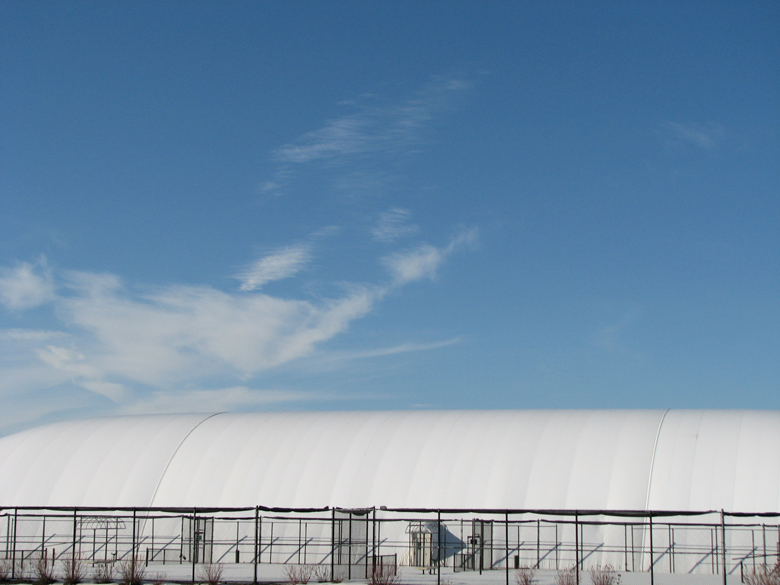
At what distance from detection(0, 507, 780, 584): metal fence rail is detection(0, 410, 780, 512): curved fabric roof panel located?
1.32 metres

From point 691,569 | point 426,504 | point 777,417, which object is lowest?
point 691,569

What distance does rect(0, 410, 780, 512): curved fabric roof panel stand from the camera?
140 feet

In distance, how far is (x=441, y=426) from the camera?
50.8 meters

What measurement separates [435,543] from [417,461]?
6.05m

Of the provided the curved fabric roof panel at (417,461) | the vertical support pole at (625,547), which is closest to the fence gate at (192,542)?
the curved fabric roof panel at (417,461)

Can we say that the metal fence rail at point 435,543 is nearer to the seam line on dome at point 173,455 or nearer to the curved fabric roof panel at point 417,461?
the curved fabric roof panel at point 417,461

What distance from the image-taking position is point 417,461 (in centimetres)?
4794

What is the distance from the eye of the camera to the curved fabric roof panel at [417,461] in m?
42.7

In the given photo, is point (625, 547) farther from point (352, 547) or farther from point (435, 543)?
point (352, 547)

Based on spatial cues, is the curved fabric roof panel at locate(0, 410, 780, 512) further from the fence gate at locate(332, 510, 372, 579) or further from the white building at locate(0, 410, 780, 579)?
the fence gate at locate(332, 510, 372, 579)

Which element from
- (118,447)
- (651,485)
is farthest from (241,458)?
(651,485)

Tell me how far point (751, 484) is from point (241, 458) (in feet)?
88.0

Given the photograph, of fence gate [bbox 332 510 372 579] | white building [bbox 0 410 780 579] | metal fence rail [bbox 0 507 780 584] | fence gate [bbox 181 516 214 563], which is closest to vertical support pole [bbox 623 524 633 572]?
metal fence rail [bbox 0 507 780 584]

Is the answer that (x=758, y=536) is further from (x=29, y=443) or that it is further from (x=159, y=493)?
(x=29, y=443)
